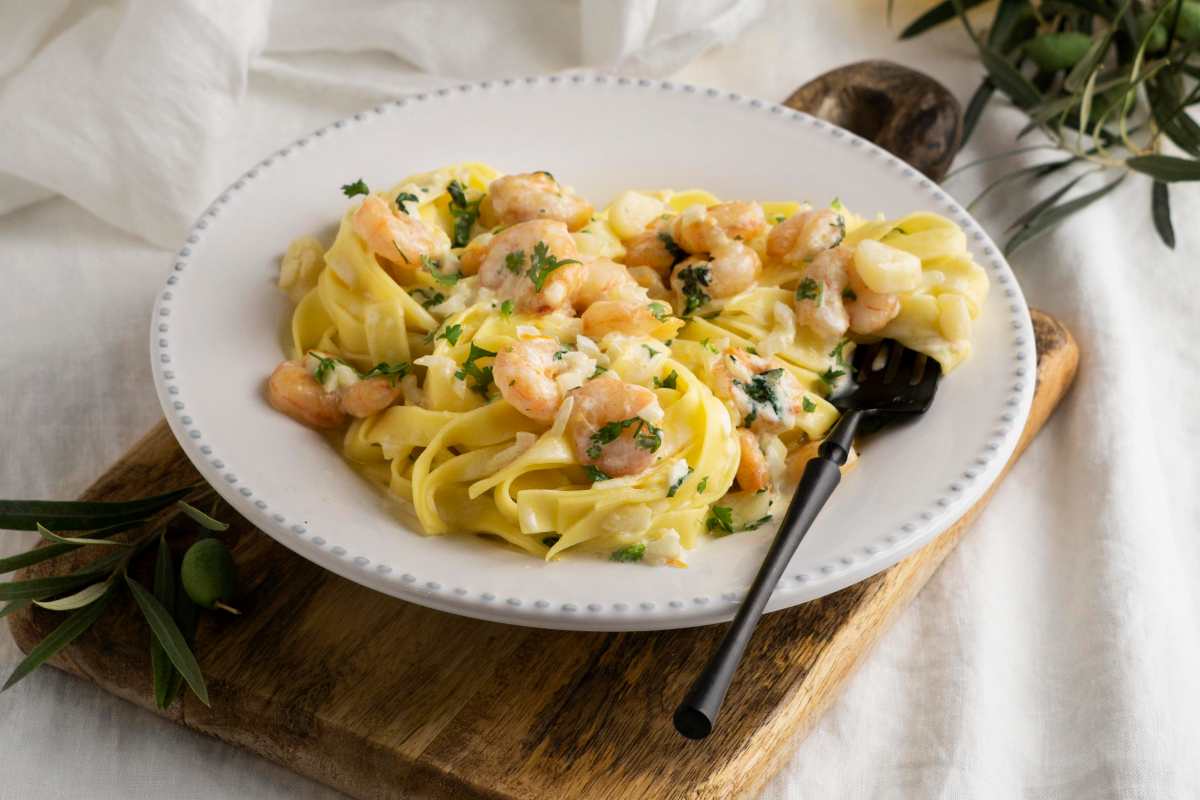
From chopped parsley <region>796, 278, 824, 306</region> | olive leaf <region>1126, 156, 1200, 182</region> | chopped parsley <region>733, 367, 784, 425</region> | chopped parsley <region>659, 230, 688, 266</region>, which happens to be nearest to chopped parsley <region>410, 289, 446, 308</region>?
chopped parsley <region>659, 230, 688, 266</region>

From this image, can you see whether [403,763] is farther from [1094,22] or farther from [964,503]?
[1094,22]

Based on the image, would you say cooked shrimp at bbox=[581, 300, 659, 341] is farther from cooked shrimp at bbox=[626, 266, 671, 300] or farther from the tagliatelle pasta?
cooked shrimp at bbox=[626, 266, 671, 300]

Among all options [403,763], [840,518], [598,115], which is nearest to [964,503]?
[840,518]

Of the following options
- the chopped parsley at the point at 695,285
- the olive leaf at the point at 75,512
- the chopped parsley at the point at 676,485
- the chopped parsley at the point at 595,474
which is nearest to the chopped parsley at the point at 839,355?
the chopped parsley at the point at 695,285

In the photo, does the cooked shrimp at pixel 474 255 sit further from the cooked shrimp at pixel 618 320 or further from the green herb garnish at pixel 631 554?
the green herb garnish at pixel 631 554

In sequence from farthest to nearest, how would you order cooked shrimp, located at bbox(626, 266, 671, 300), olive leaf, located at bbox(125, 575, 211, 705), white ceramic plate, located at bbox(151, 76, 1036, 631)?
cooked shrimp, located at bbox(626, 266, 671, 300), olive leaf, located at bbox(125, 575, 211, 705), white ceramic plate, located at bbox(151, 76, 1036, 631)

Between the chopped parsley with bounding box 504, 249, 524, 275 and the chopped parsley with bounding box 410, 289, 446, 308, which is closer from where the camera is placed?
the chopped parsley with bounding box 504, 249, 524, 275

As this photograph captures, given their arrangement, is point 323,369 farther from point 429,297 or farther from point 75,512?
point 75,512
